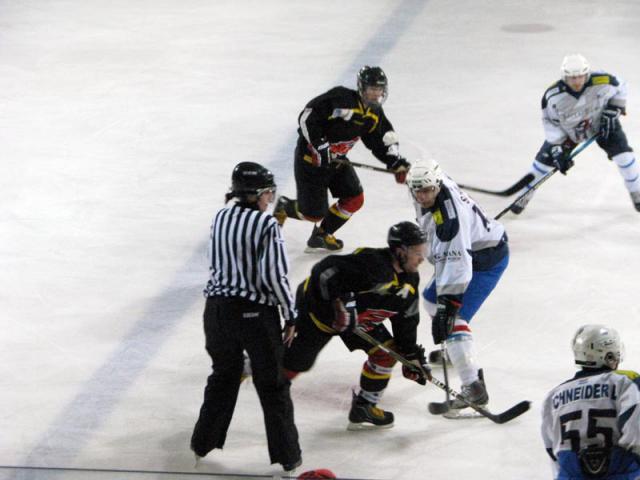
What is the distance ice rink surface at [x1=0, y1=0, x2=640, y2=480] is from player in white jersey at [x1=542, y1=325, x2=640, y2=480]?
32.9 inches

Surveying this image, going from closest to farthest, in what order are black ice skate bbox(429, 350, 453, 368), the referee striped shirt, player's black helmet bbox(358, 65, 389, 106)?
the referee striped shirt, black ice skate bbox(429, 350, 453, 368), player's black helmet bbox(358, 65, 389, 106)

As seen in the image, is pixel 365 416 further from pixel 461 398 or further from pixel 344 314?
pixel 344 314

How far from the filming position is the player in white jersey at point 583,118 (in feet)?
21.0

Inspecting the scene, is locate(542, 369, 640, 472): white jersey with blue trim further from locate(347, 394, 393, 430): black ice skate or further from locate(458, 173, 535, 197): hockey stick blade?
locate(458, 173, 535, 197): hockey stick blade

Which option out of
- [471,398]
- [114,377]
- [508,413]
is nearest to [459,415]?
[471,398]

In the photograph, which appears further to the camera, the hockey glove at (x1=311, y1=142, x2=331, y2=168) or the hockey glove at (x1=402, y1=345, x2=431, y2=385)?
the hockey glove at (x1=311, y1=142, x2=331, y2=168)

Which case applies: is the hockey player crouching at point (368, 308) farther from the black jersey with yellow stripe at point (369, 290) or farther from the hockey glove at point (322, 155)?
the hockey glove at point (322, 155)

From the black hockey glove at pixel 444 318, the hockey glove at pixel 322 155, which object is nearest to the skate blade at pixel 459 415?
the black hockey glove at pixel 444 318

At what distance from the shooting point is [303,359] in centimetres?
443

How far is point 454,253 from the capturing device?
4543 millimetres

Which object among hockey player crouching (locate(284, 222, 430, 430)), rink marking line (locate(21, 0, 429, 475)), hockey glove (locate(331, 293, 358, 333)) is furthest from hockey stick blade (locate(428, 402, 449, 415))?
rink marking line (locate(21, 0, 429, 475))

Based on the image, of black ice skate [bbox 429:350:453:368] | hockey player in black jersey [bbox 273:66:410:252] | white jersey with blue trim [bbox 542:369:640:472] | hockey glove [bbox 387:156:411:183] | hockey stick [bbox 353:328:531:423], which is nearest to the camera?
white jersey with blue trim [bbox 542:369:640:472]

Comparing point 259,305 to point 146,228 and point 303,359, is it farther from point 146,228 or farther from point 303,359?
point 146,228

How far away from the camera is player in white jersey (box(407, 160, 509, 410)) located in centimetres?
454
